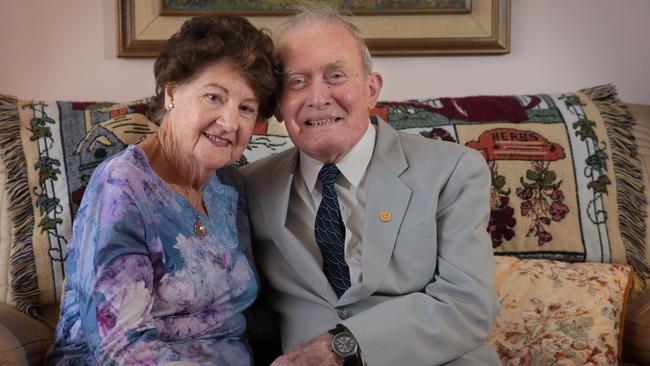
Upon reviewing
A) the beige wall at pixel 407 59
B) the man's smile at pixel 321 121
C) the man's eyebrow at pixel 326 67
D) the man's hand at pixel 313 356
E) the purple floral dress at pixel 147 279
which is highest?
the beige wall at pixel 407 59

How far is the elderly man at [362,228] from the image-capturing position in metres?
1.69

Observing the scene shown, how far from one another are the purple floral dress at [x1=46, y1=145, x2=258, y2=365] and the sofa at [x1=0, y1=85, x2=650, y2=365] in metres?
0.42

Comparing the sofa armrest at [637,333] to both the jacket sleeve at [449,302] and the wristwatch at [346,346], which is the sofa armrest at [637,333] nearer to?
the jacket sleeve at [449,302]

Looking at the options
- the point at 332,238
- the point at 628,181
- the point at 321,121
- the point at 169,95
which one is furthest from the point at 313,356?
the point at 628,181

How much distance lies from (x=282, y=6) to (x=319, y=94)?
941 millimetres

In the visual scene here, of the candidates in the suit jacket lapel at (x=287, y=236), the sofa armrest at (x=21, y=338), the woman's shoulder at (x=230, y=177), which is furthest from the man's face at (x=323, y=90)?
the sofa armrest at (x=21, y=338)

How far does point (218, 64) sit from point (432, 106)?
874 millimetres

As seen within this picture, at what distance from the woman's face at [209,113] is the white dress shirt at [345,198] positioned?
0.25 m

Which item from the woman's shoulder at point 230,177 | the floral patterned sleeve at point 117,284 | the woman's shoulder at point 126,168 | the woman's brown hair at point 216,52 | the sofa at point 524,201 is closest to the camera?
the floral patterned sleeve at point 117,284

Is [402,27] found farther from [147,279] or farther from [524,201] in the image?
[147,279]

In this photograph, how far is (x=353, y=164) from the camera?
1.86 metres

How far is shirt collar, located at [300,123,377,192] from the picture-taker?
1854 mm

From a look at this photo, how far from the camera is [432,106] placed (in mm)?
2354

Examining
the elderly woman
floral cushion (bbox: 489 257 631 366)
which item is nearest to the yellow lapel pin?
the elderly woman
